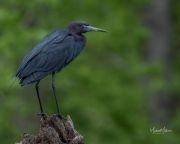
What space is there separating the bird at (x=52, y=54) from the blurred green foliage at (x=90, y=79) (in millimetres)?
6294

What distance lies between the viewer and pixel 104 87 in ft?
65.0

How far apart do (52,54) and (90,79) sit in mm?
8838

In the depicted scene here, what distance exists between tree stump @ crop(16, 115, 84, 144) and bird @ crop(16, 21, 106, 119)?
0.64 ft

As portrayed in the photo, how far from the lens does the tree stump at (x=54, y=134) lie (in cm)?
990

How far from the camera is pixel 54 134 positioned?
9.93 meters

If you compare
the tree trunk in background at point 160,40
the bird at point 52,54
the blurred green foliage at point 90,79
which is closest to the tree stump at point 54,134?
the bird at point 52,54

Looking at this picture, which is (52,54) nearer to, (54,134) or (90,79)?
(54,134)

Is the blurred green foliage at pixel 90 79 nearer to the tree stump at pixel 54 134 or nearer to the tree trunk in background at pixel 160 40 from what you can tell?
the tree trunk in background at pixel 160 40

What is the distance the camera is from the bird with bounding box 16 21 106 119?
33.9ft

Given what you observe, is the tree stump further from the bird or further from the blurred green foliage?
the blurred green foliage

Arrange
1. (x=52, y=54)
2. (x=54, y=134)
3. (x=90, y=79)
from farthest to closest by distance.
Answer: (x=90, y=79) → (x=52, y=54) → (x=54, y=134)

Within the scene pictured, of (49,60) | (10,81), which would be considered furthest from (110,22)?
(49,60)

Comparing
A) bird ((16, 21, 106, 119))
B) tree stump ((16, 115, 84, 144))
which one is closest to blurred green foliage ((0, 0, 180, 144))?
bird ((16, 21, 106, 119))

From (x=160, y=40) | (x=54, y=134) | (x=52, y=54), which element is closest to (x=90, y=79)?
(x=160, y=40)
